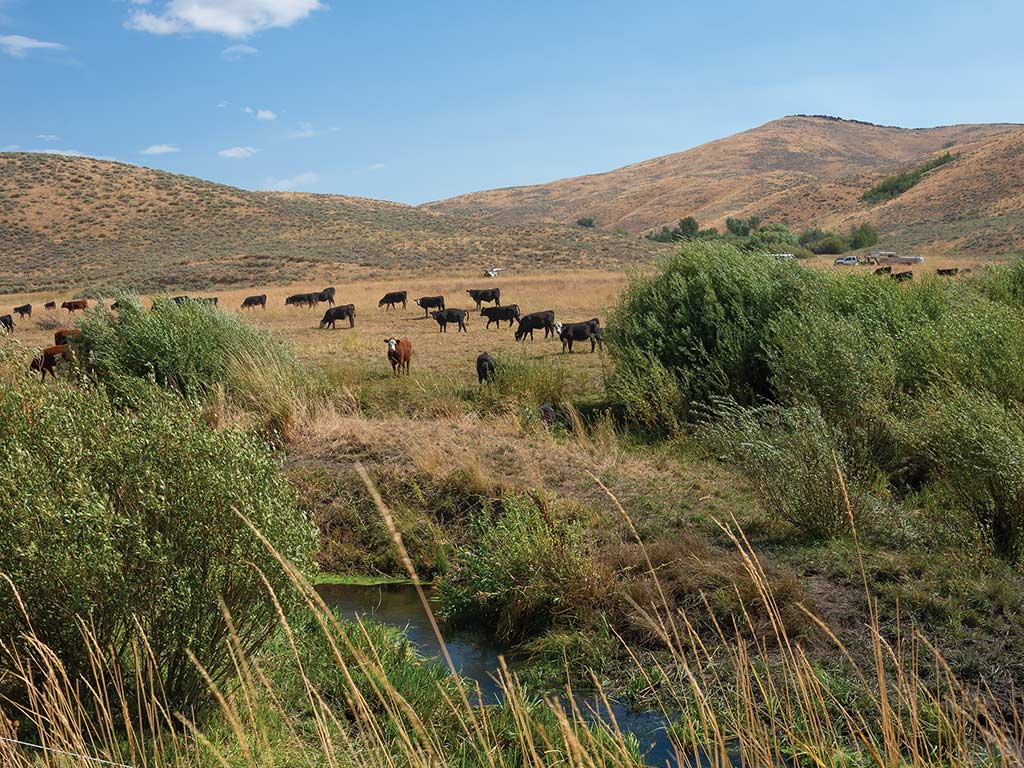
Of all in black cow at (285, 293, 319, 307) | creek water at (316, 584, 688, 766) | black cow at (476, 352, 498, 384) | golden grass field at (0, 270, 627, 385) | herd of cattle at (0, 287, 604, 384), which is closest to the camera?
creek water at (316, 584, 688, 766)

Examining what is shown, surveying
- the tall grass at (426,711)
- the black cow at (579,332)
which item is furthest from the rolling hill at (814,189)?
the tall grass at (426,711)

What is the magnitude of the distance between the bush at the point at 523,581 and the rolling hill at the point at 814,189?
52272mm

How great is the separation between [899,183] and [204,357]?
87.0 meters

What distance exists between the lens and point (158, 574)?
194 inches

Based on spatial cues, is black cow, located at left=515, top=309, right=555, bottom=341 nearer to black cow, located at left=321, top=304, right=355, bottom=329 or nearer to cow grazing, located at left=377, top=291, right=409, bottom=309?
black cow, located at left=321, top=304, right=355, bottom=329

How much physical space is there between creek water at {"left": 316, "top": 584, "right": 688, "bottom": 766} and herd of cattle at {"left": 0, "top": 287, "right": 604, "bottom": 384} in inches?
153

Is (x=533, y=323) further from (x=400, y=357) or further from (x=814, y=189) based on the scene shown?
(x=814, y=189)

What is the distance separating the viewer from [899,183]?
284ft

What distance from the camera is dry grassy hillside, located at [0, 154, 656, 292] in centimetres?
5050

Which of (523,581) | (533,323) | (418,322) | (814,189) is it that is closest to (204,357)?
(523,581)

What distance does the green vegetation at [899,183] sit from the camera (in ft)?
282

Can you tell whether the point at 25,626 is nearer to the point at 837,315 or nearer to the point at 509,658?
the point at 509,658

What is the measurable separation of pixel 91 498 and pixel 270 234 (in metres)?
62.8

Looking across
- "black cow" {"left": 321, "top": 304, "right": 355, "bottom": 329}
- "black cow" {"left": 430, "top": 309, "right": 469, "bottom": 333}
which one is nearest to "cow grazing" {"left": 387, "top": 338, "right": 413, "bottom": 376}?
"black cow" {"left": 430, "top": 309, "right": 469, "bottom": 333}
